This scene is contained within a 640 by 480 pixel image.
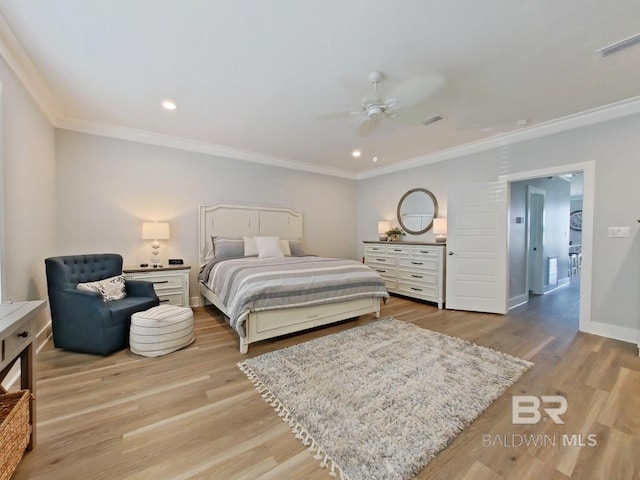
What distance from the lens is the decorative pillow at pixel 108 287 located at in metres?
2.76

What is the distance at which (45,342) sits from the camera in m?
2.73

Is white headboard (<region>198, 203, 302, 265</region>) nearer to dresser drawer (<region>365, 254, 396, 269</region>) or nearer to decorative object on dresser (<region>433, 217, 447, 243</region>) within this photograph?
dresser drawer (<region>365, 254, 396, 269</region>)

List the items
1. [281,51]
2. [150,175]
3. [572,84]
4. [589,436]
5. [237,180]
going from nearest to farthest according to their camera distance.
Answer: [589,436]
[281,51]
[572,84]
[150,175]
[237,180]

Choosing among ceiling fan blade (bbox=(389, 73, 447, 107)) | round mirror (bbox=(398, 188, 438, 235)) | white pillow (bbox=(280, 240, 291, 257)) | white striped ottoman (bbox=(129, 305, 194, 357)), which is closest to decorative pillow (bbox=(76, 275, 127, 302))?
white striped ottoman (bbox=(129, 305, 194, 357))

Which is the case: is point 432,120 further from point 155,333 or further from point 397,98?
point 155,333

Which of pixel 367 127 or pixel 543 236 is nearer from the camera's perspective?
pixel 367 127

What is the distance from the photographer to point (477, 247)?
3.97 metres

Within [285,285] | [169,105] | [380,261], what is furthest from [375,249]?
[169,105]

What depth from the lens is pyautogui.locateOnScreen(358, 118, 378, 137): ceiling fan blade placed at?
308 cm

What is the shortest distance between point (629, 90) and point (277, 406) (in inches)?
173

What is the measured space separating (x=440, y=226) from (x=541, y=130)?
1819mm

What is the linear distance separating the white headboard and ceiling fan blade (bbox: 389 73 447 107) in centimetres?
294

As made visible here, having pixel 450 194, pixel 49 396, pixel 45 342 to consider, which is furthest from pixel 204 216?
pixel 450 194

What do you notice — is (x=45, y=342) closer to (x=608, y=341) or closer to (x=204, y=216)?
(x=204, y=216)
